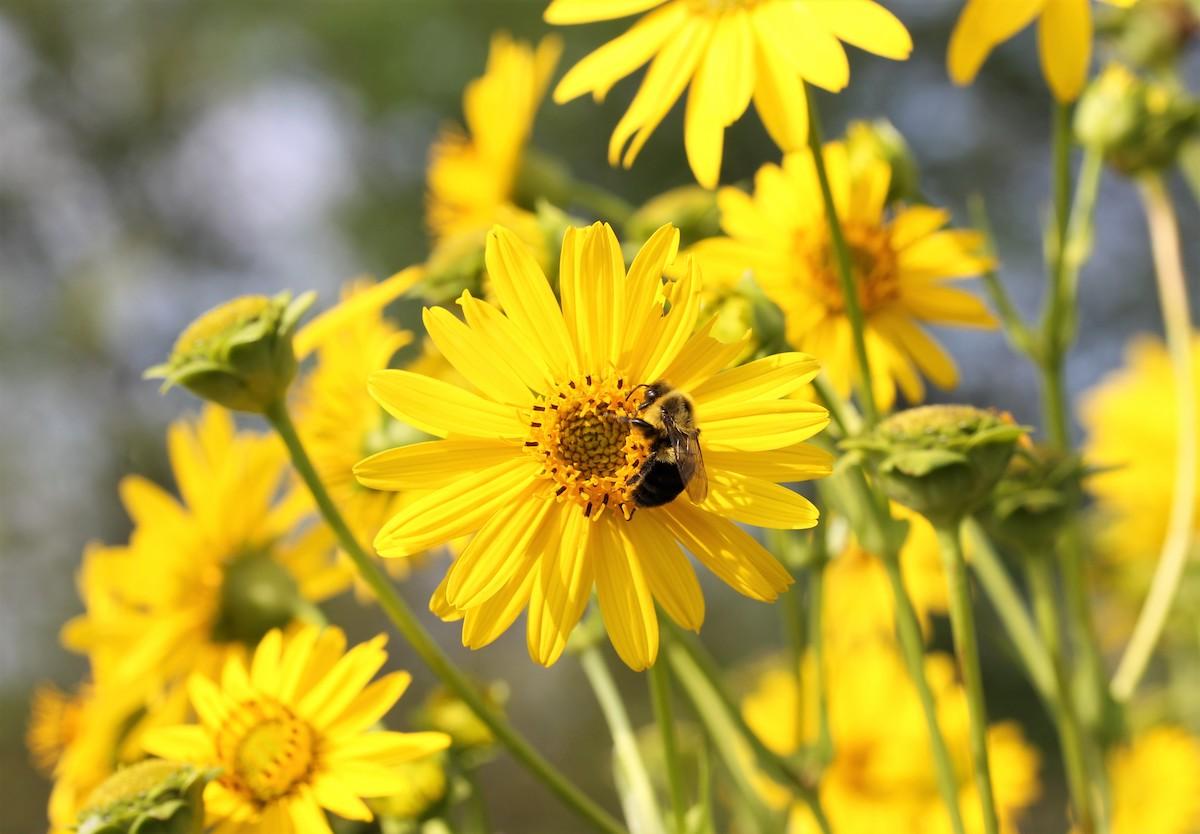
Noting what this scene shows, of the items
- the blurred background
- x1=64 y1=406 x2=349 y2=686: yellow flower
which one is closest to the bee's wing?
x1=64 y1=406 x2=349 y2=686: yellow flower

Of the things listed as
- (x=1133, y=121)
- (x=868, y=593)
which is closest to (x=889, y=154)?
(x=1133, y=121)

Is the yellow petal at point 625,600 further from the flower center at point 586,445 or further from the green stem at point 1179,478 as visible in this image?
the green stem at point 1179,478

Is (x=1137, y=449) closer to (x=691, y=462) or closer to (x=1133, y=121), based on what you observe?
(x=1133, y=121)

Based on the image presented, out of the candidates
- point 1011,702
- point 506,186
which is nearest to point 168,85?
point 1011,702

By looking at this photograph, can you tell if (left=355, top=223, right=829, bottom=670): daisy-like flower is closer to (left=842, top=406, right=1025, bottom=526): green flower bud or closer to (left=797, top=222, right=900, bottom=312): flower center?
(left=842, top=406, right=1025, bottom=526): green flower bud

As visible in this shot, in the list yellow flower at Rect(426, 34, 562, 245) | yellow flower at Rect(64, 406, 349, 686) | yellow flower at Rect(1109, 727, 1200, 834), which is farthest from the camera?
yellow flower at Rect(1109, 727, 1200, 834)

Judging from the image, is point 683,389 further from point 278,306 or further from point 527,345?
point 278,306

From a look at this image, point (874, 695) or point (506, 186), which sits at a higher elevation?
point (506, 186)
